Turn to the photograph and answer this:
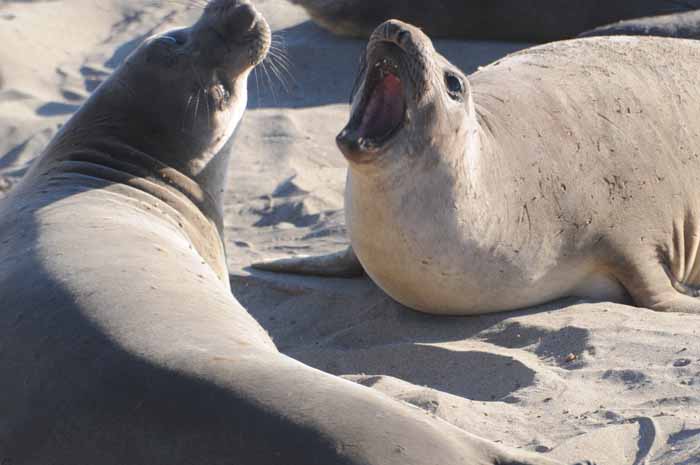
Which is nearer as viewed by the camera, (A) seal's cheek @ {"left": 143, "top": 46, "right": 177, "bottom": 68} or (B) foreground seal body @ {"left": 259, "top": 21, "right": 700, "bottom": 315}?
(B) foreground seal body @ {"left": 259, "top": 21, "right": 700, "bottom": 315}

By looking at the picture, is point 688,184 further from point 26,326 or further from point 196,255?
point 26,326

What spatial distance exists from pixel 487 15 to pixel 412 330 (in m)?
5.42

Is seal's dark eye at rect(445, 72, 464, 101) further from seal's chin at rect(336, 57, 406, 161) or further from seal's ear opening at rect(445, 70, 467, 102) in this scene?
seal's chin at rect(336, 57, 406, 161)

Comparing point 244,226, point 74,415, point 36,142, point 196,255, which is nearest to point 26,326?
point 74,415

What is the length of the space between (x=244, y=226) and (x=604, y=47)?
219 cm

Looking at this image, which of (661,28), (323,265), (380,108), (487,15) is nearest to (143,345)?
(380,108)

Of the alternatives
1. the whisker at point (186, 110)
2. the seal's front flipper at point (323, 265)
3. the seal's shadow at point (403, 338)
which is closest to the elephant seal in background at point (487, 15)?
the seal's front flipper at point (323, 265)

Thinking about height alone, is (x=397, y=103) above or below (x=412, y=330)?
above

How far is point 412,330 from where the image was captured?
15.5ft

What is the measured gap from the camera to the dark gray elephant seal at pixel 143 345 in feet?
8.44

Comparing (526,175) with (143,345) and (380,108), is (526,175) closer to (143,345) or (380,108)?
(380,108)

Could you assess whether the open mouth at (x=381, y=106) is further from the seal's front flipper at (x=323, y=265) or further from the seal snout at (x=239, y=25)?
the seal's front flipper at (x=323, y=265)

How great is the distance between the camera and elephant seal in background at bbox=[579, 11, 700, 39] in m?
7.57

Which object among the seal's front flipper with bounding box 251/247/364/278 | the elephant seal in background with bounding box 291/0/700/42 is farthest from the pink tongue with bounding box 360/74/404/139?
the elephant seal in background with bounding box 291/0/700/42
